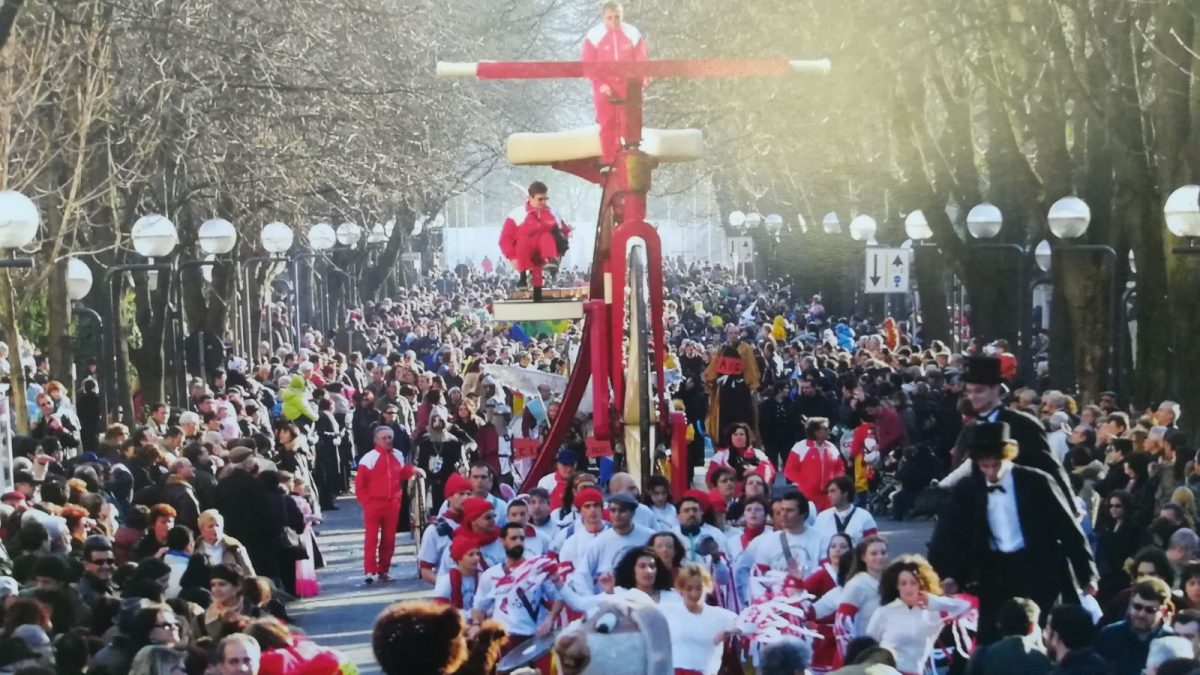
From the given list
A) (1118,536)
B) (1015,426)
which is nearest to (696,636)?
(1015,426)

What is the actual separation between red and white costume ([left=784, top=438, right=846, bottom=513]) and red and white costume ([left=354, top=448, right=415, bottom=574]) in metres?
3.36

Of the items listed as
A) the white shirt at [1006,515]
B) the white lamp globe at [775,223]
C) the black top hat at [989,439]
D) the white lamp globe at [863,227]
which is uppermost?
the white lamp globe at [775,223]

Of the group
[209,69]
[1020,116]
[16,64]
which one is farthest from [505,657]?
[1020,116]

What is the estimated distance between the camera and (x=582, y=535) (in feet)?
44.6

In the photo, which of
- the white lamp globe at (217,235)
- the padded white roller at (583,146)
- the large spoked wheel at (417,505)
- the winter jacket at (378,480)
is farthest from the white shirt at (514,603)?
the white lamp globe at (217,235)

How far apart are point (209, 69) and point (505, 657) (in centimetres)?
1660

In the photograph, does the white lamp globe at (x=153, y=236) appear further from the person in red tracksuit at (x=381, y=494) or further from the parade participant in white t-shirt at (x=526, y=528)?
the parade participant in white t-shirt at (x=526, y=528)

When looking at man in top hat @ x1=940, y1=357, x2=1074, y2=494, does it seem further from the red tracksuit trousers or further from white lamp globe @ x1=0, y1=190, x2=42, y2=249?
the red tracksuit trousers

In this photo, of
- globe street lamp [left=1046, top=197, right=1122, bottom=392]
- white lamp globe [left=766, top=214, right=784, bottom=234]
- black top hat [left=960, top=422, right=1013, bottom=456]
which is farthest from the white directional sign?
white lamp globe [left=766, top=214, right=784, bottom=234]

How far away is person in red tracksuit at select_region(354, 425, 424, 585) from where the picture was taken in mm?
20266

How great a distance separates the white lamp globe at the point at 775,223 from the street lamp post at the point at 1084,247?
38099mm

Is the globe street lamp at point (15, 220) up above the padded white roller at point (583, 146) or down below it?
below

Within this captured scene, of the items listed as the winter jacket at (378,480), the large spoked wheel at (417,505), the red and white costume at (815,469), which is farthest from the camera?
the large spoked wheel at (417,505)

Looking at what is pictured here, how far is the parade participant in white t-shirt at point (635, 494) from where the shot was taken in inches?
547
